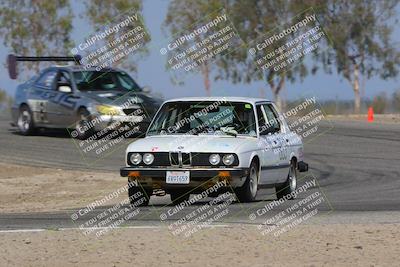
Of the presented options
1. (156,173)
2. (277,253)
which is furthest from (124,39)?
(277,253)

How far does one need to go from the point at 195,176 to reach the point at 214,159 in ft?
1.09

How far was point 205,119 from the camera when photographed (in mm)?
14414

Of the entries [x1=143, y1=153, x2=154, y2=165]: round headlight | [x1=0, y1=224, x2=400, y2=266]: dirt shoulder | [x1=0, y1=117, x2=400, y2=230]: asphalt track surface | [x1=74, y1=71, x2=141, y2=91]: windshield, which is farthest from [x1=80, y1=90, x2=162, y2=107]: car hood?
[x1=0, y1=224, x2=400, y2=266]: dirt shoulder

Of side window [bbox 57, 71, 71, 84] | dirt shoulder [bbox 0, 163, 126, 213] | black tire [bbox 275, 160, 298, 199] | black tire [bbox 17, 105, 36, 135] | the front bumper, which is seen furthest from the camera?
black tire [bbox 17, 105, 36, 135]

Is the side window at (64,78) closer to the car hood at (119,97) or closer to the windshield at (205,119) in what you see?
the car hood at (119,97)

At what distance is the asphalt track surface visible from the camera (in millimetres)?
12788

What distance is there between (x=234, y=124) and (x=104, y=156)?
9.31m

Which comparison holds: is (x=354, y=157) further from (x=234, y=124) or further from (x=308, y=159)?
(x=234, y=124)

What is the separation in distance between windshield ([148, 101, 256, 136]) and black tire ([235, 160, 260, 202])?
21.7 inches

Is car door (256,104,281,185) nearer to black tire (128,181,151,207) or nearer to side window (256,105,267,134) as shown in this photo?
side window (256,105,267,134)

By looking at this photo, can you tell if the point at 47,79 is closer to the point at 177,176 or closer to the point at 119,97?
the point at 119,97

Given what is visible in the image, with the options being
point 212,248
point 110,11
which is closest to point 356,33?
point 110,11

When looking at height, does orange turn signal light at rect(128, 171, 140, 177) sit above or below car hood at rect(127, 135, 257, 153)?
below

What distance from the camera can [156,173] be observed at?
1356 centimetres
